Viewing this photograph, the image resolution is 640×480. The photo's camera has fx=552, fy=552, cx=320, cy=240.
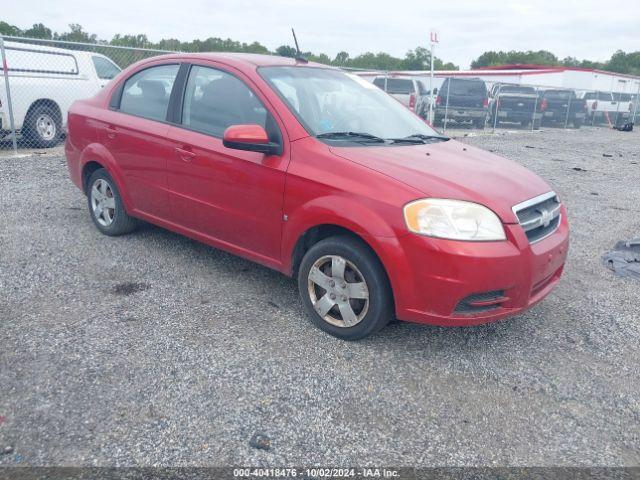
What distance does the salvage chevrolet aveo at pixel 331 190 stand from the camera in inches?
120

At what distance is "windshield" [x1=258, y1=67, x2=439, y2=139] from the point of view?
3.78m

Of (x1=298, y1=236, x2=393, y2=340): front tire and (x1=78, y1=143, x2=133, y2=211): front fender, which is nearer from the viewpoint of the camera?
(x1=298, y1=236, x2=393, y2=340): front tire

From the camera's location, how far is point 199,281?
4.22m

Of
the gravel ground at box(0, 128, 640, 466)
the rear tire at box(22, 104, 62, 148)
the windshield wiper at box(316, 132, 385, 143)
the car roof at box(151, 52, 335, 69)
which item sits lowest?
the gravel ground at box(0, 128, 640, 466)

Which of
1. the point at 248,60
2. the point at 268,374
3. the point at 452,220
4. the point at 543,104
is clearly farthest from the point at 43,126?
the point at 543,104

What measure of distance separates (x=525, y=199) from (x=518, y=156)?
962cm

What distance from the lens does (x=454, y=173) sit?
11.1ft

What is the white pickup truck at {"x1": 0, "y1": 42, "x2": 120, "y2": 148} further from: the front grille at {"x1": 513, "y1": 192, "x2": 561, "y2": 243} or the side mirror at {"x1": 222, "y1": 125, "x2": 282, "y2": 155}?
the front grille at {"x1": 513, "y1": 192, "x2": 561, "y2": 243}

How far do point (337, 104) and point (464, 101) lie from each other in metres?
16.0

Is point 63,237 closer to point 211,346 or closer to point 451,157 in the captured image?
point 211,346

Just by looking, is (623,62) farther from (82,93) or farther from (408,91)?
(82,93)

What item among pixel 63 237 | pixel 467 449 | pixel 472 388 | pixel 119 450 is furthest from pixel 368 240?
pixel 63 237

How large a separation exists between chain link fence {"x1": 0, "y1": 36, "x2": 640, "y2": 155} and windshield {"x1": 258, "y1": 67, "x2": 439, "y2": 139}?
21.1 feet

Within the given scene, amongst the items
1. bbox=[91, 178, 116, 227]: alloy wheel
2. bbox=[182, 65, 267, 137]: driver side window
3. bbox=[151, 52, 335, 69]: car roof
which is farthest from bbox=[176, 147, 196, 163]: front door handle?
bbox=[91, 178, 116, 227]: alloy wheel
